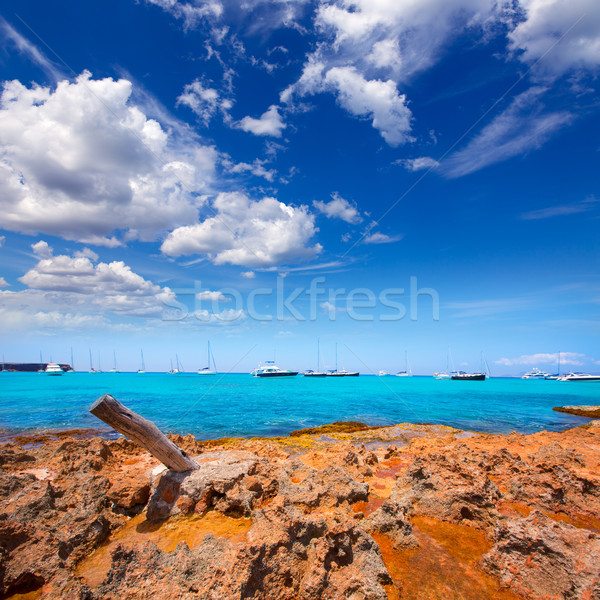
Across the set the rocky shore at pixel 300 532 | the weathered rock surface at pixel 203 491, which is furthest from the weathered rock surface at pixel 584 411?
the weathered rock surface at pixel 203 491

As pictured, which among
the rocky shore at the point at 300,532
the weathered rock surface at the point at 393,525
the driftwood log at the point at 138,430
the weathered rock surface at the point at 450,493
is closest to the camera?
the rocky shore at the point at 300,532

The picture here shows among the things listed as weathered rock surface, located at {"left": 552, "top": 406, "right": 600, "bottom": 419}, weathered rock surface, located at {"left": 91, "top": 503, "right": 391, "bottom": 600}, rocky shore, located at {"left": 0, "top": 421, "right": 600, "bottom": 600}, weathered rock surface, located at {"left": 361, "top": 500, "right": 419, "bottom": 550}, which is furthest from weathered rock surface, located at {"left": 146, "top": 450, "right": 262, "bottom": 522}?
weathered rock surface, located at {"left": 552, "top": 406, "right": 600, "bottom": 419}

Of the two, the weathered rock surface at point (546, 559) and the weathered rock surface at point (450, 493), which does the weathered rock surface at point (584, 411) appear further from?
the weathered rock surface at point (546, 559)

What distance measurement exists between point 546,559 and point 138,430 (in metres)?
6.85

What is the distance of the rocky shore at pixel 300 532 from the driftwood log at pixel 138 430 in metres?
0.38

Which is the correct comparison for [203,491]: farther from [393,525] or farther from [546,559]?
[546,559]

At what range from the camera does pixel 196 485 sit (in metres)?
6.64

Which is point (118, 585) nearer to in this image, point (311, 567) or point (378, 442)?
point (311, 567)

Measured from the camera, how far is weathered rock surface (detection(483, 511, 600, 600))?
3876mm

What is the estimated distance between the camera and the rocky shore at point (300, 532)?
3.73 meters

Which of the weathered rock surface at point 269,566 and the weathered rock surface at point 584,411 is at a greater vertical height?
the weathered rock surface at point 269,566

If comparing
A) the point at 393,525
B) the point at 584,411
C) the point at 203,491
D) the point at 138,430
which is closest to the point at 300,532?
the point at 393,525

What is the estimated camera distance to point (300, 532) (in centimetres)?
425

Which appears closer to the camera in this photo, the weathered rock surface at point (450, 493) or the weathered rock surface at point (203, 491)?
the weathered rock surface at point (450, 493)
